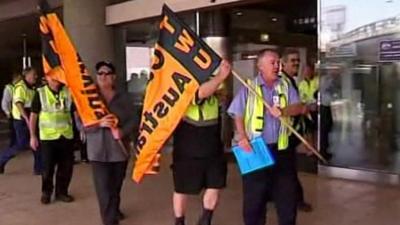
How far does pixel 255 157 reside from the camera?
4.79 meters

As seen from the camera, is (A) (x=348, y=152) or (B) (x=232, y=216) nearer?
(B) (x=232, y=216)

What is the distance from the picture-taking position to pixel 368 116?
9.03 metres

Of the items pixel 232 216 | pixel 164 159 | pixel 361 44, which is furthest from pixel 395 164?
pixel 164 159

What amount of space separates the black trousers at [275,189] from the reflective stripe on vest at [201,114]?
0.72 meters

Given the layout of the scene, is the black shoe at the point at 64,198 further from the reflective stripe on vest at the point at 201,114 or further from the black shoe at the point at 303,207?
the black shoe at the point at 303,207

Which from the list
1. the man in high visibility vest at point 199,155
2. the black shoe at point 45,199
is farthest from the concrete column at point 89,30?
the man in high visibility vest at point 199,155

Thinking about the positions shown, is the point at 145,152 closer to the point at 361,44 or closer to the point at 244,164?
the point at 244,164

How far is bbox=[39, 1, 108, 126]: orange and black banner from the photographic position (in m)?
5.93

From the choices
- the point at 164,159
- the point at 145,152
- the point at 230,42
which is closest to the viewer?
the point at 145,152

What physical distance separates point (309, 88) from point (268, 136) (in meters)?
4.39

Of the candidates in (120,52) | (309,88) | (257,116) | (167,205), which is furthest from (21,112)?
(257,116)

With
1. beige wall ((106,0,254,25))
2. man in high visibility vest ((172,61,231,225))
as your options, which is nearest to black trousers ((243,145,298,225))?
man in high visibility vest ((172,61,231,225))

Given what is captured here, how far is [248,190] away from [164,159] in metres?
6.10

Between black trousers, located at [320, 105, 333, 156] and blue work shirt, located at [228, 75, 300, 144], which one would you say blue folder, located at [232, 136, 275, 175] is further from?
black trousers, located at [320, 105, 333, 156]
